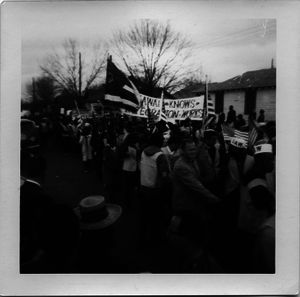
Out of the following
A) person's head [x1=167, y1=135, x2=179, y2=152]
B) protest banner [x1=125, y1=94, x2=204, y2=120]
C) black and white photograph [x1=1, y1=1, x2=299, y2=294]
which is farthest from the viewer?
person's head [x1=167, y1=135, x2=179, y2=152]

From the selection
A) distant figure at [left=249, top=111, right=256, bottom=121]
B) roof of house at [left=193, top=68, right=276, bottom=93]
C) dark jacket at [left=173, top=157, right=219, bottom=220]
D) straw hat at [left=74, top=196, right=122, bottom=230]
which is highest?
roof of house at [left=193, top=68, right=276, bottom=93]

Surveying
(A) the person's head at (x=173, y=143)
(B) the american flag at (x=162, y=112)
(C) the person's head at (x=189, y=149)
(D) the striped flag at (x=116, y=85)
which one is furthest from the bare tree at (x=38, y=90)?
(C) the person's head at (x=189, y=149)

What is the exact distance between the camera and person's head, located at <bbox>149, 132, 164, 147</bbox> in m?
3.82

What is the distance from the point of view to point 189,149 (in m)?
3.77

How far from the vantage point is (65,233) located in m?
3.40

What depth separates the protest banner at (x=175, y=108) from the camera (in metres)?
3.75

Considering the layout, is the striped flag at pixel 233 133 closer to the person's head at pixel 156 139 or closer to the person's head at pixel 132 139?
the person's head at pixel 156 139

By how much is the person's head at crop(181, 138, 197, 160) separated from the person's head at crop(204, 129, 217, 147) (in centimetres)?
14

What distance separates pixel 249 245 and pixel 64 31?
2533 millimetres

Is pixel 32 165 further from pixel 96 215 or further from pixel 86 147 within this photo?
pixel 96 215

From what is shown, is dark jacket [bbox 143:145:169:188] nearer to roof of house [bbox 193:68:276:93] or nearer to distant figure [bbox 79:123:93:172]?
distant figure [bbox 79:123:93:172]

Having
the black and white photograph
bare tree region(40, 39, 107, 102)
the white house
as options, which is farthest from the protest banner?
bare tree region(40, 39, 107, 102)

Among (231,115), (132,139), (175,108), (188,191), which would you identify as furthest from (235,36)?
(188,191)

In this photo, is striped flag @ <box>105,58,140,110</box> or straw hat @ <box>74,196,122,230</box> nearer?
straw hat @ <box>74,196,122,230</box>
